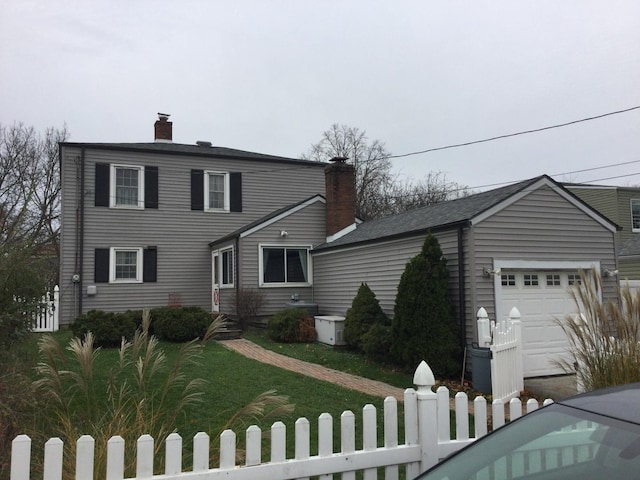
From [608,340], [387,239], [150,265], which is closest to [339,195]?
[387,239]

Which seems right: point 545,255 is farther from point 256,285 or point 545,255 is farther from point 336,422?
point 256,285

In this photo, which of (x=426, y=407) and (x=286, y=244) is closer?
(x=426, y=407)

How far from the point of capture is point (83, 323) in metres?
12.6

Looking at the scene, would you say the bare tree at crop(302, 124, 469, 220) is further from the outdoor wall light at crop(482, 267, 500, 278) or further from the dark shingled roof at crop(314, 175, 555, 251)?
the outdoor wall light at crop(482, 267, 500, 278)

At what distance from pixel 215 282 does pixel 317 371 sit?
9634mm

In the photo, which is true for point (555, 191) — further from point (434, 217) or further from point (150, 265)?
point (150, 265)

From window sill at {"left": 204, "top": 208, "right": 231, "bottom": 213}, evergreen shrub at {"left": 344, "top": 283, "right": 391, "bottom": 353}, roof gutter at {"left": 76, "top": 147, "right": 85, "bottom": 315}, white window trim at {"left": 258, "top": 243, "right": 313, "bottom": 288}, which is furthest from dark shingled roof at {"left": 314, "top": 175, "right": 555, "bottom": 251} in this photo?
roof gutter at {"left": 76, "top": 147, "right": 85, "bottom": 315}

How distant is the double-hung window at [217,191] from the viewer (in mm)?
19922

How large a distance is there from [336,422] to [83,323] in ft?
28.3

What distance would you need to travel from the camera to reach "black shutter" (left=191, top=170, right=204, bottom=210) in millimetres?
19469

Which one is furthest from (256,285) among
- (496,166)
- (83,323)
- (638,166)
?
(496,166)

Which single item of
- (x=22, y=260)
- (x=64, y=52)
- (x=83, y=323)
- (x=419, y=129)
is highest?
(x=419, y=129)

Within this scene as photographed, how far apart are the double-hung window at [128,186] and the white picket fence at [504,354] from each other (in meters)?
13.7

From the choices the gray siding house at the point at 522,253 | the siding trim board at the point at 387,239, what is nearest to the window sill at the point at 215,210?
the siding trim board at the point at 387,239
